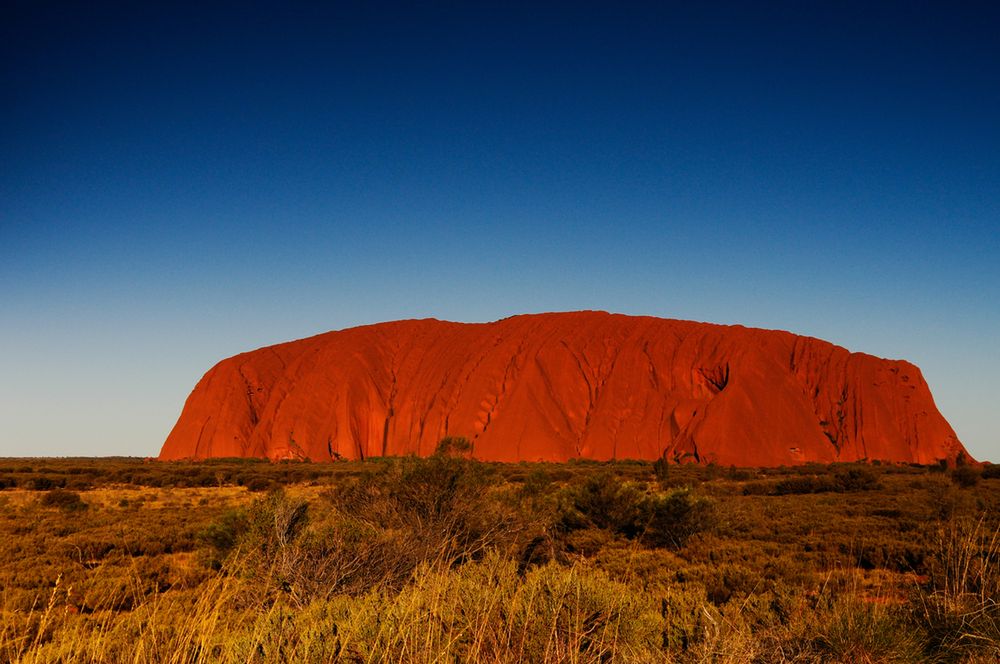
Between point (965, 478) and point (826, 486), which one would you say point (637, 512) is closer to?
point (826, 486)

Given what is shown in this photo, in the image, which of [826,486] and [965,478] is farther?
[826,486]

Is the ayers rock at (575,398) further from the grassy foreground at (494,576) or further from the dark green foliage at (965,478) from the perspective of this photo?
the grassy foreground at (494,576)

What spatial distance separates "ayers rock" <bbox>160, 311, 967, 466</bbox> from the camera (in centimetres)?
4375

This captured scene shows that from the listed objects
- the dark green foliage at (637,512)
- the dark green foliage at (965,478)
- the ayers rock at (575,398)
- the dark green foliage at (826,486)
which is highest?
the ayers rock at (575,398)

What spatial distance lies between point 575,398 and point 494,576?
42.3 m

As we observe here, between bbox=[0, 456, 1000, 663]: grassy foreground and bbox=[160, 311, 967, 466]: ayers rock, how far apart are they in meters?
24.5

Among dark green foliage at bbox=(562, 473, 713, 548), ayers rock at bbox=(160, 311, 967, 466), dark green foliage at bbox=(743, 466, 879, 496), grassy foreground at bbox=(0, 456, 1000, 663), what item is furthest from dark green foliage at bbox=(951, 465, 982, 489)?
dark green foliage at bbox=(562, 473, 713, 548)

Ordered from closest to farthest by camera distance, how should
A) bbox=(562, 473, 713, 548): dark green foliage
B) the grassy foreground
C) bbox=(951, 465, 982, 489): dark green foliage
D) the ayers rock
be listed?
the grassy foreground < bbox=(562, 473, 713, 548): dark green foliage < bbox=(951, 465, 982, 489): dark green foliage < the ayers rock

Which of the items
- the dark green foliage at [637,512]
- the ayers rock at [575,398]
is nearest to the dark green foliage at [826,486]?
the dark green foliage at [637,512]

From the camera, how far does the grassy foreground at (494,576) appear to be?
380 cm

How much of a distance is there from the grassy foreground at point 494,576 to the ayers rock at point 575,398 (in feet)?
80.5

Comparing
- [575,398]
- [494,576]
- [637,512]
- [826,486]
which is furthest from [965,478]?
[575,398]

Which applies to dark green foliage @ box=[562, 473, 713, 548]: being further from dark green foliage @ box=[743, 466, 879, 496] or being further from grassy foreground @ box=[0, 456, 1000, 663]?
dark green foliage @ box=[743, 466, 879, 496]

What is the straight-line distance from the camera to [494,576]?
623cm
